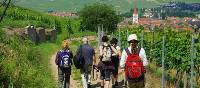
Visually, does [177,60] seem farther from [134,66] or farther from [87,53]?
[134,66]

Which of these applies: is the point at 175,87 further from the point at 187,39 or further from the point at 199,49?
the point at 187,39

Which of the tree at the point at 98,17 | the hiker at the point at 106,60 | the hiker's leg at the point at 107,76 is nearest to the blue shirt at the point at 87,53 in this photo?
the hiker at the point at 106,60

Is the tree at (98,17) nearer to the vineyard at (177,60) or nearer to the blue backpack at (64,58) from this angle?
the vineyard at (177,60)

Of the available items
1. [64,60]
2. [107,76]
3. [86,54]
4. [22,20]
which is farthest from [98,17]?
[107,76]

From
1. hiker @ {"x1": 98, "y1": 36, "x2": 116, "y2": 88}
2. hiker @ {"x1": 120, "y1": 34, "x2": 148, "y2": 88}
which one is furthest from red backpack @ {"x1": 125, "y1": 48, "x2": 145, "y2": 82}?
hiker @ {"x1": 98, "y1": 36, "x2": 116, "y2": 88}

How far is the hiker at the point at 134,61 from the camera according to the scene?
31.8ft

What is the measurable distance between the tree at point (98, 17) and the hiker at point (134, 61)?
48601 mm

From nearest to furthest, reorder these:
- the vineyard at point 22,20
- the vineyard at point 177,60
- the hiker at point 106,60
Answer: the hiker at point 106,60, the vineyard at point 177,60, the vineyard at point 22,20

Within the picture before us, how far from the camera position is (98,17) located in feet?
199

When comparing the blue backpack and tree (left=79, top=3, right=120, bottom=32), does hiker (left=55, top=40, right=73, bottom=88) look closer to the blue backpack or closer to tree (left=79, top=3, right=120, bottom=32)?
the blue backpack

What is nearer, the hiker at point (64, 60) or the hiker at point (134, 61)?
the hiker at point (134, 61)

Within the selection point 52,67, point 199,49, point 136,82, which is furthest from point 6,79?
point 52,67

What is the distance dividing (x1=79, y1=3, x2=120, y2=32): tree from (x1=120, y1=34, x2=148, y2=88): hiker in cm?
4860

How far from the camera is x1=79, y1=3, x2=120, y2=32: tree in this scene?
59.4m
